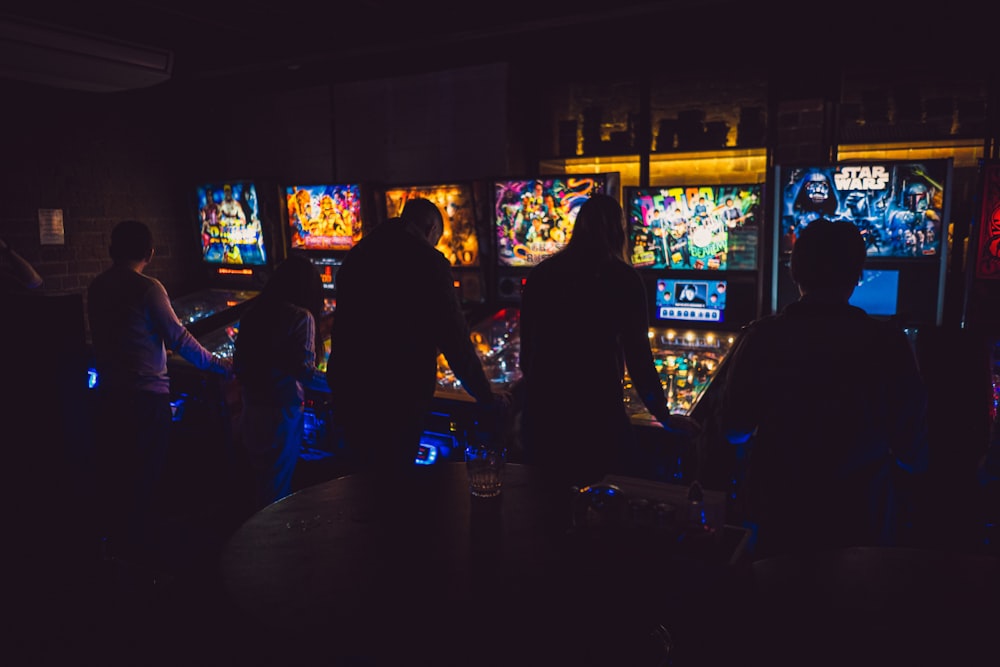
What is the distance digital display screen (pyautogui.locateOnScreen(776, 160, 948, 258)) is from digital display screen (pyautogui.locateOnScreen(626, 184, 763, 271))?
0.20 metres

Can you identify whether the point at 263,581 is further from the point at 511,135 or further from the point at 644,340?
the point at 511,135

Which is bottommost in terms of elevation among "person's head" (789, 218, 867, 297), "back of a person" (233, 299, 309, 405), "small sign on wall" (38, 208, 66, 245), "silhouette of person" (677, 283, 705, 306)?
"back of a person" (233, 299, 309, 405)

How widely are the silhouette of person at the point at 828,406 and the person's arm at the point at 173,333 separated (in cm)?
247

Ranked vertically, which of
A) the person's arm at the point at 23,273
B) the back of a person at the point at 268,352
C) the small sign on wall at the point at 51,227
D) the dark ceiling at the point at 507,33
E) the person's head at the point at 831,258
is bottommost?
the back of a person at the point at 268,352

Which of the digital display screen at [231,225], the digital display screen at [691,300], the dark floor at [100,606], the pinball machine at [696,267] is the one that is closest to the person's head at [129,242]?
the dark floor at [100,606]

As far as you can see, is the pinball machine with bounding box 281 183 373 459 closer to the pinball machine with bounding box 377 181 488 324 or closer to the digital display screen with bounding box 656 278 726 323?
the pinball machine with bounding box 377 181 488 324

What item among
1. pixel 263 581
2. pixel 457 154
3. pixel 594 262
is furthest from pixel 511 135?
pixel 263 581

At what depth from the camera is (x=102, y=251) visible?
4.95 metres

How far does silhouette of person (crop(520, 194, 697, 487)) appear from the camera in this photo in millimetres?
2232

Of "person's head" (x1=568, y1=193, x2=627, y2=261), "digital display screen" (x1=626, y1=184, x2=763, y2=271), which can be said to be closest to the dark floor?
"person's head" (x1=568, y1=193, x2=627, y2=261)

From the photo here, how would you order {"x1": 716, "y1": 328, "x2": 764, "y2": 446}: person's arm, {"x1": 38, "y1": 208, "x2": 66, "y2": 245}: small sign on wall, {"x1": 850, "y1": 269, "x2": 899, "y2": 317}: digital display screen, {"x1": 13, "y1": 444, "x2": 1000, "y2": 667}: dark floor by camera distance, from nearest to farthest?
{"x1": 716, "y1": 328, "x2": 764, "y2": 446}: person's arm → {"x1": 13, "y1": 444, "x2": 1000, "y2": 667}: dark floor → {"x1": 850, "y1": 269, "x2": 899, "y2": 317}: digital display screen → {"x1": 38, "y1": 208, "x2": 66, "y2": 245}: small sign on wall

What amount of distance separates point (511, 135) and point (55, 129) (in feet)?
9.65

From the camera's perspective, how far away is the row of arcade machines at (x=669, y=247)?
2.85 meters

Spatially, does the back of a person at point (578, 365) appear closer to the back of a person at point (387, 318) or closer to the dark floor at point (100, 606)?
the back of a person at point (387, 318)
